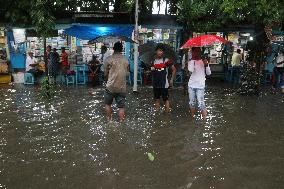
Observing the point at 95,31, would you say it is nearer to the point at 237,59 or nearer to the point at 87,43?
the point at 87,43

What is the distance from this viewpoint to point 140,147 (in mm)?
7445

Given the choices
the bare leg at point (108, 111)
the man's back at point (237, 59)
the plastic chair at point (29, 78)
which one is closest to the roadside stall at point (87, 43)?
A: the plastic chair at point (29, 78)

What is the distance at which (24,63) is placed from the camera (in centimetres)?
1758

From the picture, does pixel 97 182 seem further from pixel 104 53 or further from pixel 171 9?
pixel 171 9

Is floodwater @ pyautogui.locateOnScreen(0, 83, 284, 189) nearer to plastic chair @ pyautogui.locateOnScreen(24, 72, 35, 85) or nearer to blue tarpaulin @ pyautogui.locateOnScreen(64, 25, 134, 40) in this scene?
blue tarpaulin @ pyautogui.locateOnScreen(64, 25, 134, 40)

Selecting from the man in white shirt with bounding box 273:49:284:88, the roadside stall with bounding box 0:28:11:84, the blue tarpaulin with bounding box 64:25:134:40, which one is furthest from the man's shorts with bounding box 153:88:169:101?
the roadside stall with bounding box 0:28:11:84

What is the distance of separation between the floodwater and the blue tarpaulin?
4.57m

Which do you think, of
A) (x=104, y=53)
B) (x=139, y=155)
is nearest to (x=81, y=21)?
(x=104, y=53)

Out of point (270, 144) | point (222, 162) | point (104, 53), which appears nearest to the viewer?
point (222, 162)

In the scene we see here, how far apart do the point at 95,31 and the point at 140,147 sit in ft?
31.6

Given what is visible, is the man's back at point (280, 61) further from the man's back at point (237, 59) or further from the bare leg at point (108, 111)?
the bare leg at point (108, 111)

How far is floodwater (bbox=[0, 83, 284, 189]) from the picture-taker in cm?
583

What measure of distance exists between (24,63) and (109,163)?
12.2 metres

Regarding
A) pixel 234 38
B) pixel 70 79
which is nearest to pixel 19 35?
pixel 70 79
